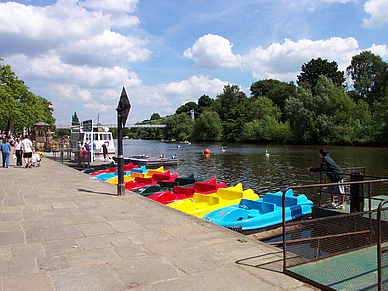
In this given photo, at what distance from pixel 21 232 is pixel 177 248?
2.73 metres

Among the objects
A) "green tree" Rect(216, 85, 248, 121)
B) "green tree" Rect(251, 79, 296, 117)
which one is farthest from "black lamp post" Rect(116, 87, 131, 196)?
"green tree" Rect(216, 85, 248, 121)

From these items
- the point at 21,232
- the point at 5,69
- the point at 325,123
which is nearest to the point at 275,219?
the point at 21,232

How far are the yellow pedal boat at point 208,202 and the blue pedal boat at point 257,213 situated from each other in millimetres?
369

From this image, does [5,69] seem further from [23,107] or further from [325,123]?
[325,123]

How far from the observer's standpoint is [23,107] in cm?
3806

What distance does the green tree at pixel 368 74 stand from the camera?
2452 inches

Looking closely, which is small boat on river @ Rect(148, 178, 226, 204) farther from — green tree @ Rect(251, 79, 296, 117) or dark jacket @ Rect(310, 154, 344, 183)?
green tree @ Rect(251, 79, 296, 117)

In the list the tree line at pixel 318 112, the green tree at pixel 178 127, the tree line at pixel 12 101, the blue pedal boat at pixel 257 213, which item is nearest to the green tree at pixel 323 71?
the tree line at pixel 318 112

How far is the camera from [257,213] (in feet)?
27.6

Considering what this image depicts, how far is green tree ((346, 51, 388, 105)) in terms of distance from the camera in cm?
6228

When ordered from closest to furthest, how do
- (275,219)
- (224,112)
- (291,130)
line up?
1. (275,219)
2. (291,130)
3. (224,112)

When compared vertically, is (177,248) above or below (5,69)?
below

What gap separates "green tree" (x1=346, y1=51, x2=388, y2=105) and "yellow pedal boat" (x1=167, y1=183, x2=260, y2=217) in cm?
6229

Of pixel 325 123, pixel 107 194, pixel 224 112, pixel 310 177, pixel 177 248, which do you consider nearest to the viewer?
pixel 177 248
